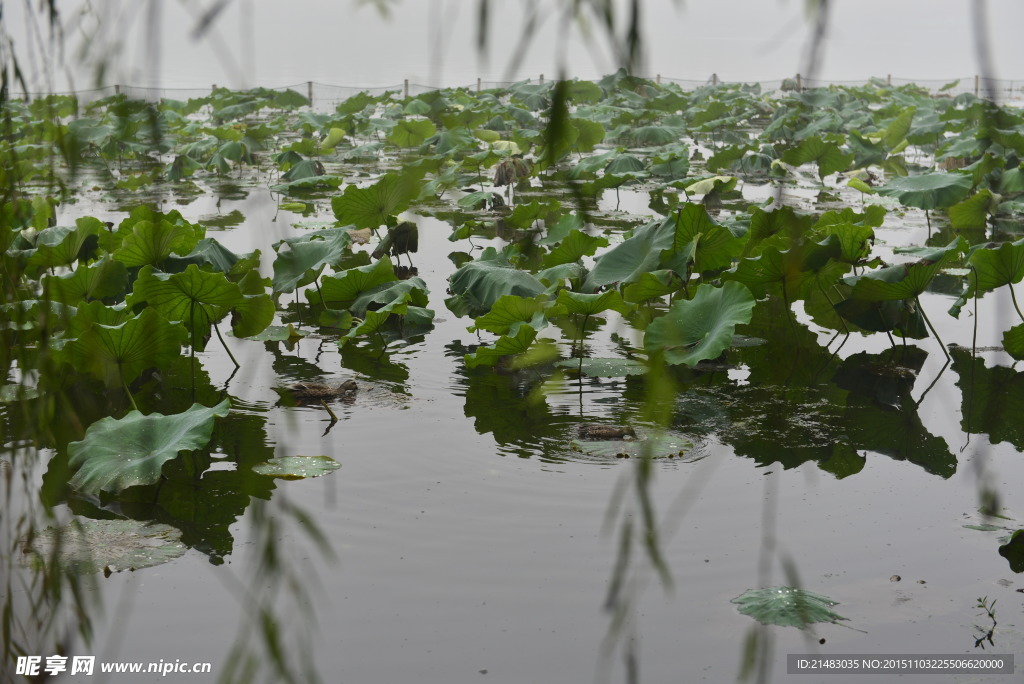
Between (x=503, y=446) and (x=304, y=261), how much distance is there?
5.25 feet

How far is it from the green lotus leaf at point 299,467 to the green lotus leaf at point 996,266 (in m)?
2.22

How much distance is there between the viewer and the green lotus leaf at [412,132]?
30.8ft

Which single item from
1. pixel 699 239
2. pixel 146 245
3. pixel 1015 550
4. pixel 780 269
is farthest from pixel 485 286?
pixel 1015 550

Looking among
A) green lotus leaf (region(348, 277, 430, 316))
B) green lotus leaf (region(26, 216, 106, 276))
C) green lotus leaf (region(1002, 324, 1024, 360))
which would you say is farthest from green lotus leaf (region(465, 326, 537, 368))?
green lotus leaf (region(26, 216, 106, 276))

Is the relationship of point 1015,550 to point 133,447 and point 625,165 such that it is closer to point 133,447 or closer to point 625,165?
point 133,447

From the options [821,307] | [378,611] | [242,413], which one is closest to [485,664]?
[378,611]

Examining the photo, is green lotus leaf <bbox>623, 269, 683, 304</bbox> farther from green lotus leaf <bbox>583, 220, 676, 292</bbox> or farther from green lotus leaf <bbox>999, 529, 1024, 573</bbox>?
green lotus leaf <bbox>999, 529, 1024, 573</bbox>

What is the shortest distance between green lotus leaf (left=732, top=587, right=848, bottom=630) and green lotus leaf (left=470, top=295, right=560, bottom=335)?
1.52 meters

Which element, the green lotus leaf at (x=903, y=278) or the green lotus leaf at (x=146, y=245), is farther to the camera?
the green lotus leaf at (x=146, y=245)

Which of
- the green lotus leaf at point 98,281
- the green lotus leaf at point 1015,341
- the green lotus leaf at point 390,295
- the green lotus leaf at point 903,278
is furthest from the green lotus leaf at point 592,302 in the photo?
the green lotus leaf at point 98,281

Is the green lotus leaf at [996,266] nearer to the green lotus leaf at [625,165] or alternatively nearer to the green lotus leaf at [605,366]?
the green lotus leaf at [605,366]

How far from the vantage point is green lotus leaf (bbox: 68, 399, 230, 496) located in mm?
2291

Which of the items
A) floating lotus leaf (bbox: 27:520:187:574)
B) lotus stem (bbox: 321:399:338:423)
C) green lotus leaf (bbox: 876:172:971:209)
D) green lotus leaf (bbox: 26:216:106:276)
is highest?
green lotus leaf (bbox: 876:172:971:209)

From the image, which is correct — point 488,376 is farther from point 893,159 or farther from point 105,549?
point 893,159
